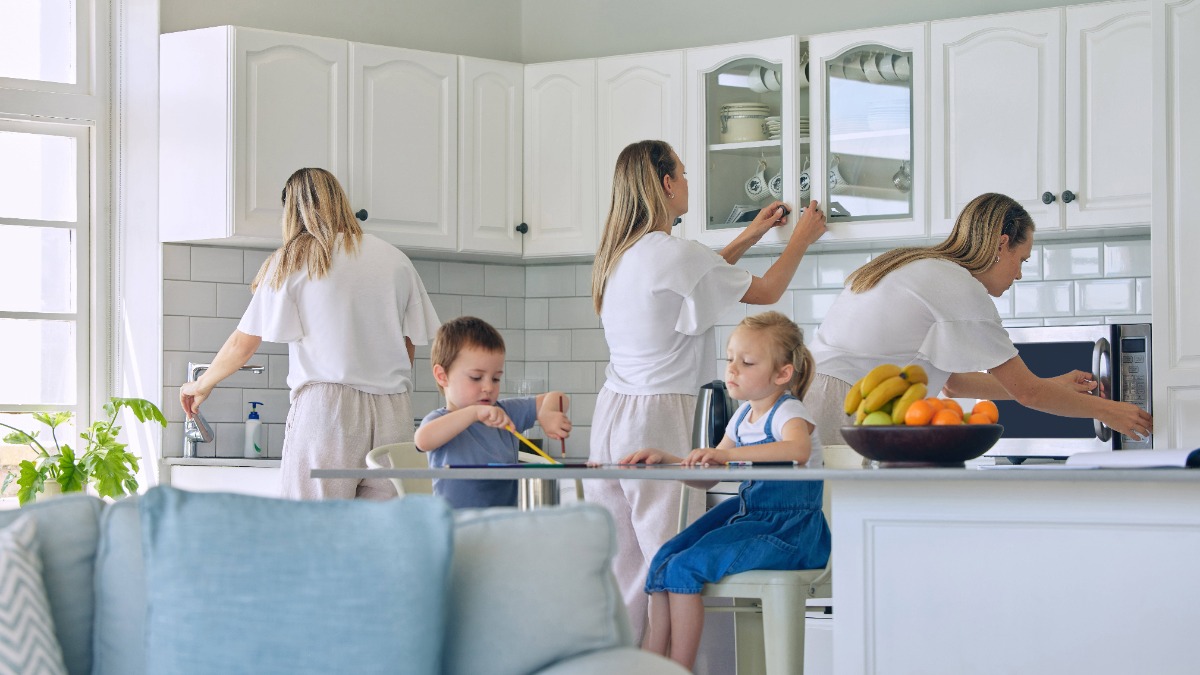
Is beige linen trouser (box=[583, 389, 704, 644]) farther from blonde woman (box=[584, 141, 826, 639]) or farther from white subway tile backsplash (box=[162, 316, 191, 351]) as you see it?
white subway tile backsplash (box=[162, 316, 191, 351])

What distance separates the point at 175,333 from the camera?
4426mm

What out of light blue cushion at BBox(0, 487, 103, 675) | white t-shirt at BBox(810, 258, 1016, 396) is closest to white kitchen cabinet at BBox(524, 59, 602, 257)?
white t-shirt at BBox(810, 258, 1016, 396)

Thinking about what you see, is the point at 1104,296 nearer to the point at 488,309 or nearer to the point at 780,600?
the point at 488,309

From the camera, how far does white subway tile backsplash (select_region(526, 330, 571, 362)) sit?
5016 mm

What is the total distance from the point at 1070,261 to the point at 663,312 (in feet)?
5.79

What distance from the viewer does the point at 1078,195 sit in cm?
407

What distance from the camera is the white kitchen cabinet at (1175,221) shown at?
11.7 feet

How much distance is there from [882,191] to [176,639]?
3.11m

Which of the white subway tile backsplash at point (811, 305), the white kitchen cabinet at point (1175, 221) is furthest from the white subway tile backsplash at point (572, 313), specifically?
the white kitchen cabinet at point (1175, 221)

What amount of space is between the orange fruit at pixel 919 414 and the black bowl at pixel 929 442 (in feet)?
0.05

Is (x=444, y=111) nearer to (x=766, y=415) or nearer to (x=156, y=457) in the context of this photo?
(x=156, y=457)

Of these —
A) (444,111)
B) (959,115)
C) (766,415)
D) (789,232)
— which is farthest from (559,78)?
(766,415)

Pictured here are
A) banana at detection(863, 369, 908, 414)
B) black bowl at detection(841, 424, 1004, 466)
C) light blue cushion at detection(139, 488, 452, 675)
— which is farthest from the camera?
banana at detection(863, 369, 908, 414)

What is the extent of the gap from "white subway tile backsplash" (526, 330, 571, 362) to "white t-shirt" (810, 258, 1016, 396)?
2.02 metres
